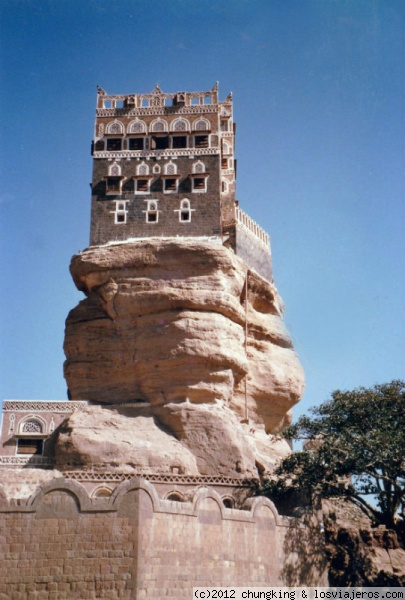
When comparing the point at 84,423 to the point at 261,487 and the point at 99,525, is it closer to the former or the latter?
the point at 261,487

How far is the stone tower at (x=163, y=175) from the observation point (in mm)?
37094

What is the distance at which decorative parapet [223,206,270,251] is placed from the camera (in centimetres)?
3941

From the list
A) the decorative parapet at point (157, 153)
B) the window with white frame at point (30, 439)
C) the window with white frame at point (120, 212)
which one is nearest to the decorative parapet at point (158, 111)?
the decorative parapet at point (157, 153)

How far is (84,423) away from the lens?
3078 centimetres

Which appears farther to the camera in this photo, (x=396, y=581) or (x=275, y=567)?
(x=396, y=581)

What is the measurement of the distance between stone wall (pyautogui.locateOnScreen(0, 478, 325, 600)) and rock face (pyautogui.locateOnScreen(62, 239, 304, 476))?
330 inches

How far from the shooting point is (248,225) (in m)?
40.7

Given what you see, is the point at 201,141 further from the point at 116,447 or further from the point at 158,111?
the point at 116,447

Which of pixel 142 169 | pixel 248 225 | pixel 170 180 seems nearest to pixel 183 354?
pixel 170 180

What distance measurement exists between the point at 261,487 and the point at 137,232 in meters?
14.3

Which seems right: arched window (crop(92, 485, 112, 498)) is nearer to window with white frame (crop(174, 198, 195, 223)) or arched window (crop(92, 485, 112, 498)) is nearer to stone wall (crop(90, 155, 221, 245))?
stone wall (crop(90, 155, 221, 245))

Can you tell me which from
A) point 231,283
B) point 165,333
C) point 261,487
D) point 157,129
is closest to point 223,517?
point 261,487

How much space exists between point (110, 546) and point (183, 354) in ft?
43.1

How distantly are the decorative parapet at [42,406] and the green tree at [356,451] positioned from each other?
30.7 ft
